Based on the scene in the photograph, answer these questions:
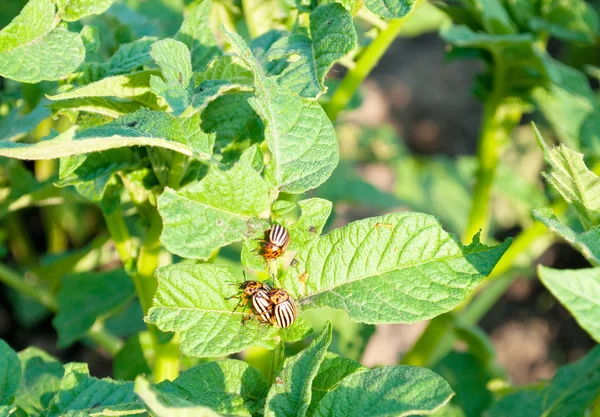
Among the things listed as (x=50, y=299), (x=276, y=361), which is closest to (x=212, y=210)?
(x=276, y=361)

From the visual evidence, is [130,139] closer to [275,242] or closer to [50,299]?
[275,242]

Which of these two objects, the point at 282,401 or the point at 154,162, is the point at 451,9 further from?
the point at 282,401

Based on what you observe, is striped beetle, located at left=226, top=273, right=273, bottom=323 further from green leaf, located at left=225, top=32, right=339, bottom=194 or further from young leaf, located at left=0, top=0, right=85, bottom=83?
A: young leaf, located at left=0, top=0, right=85, bottom=83

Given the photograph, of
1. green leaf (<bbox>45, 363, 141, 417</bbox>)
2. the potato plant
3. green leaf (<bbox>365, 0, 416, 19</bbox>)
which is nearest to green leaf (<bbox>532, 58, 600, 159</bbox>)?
the potato plant

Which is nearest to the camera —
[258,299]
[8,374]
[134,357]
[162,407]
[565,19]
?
[162,407]

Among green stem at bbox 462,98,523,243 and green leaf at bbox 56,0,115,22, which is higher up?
green leaf at bbox 56,0,115,22
